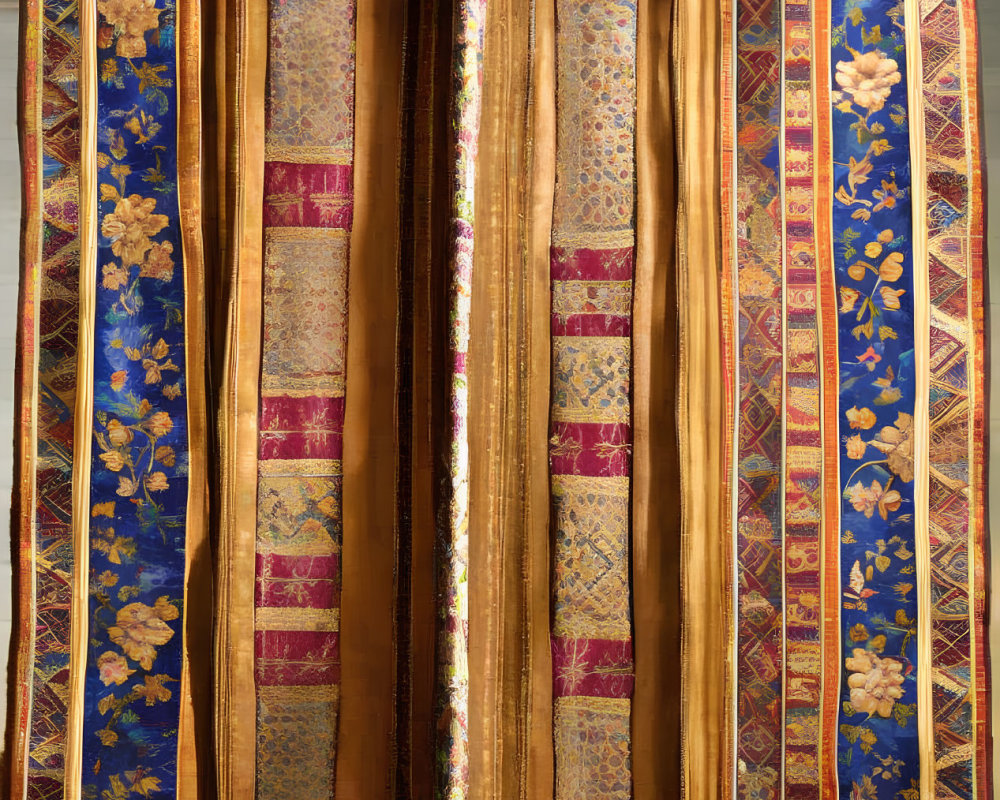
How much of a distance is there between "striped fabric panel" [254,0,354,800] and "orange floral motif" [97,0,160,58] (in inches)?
6.0

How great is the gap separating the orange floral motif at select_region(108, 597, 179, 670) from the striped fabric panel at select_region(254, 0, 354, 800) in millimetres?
115

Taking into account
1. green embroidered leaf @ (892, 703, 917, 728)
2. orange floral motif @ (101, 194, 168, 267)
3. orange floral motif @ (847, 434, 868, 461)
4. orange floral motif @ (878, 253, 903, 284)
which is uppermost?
orange floral motif @ (101, 194, 168, 267)

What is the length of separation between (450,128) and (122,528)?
0.65m

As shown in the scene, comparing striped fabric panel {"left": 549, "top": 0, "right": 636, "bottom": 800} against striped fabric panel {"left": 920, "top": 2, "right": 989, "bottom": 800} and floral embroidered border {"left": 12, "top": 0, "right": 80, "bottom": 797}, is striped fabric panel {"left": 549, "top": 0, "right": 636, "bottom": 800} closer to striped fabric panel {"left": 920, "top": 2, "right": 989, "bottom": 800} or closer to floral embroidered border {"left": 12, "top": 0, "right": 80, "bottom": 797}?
striped fabric panel {"left": 920, "top": 2, "right": 989, "bottom": 800}

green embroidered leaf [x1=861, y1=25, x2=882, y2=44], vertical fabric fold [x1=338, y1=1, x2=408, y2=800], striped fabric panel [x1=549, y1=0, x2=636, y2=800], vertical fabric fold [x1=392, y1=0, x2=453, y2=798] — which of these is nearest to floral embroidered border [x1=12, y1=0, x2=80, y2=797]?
vertical fabric fold [x1=338, y1=1, x2=408, y2=800]

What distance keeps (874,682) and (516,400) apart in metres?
0.59

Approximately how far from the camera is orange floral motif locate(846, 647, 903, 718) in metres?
0.92

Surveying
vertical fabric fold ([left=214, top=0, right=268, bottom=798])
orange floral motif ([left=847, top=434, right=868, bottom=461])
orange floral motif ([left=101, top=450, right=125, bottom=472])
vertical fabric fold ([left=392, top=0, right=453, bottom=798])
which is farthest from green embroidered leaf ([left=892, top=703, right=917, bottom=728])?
orange floral motif ([left=101, top=450, right=125, bottom=472])

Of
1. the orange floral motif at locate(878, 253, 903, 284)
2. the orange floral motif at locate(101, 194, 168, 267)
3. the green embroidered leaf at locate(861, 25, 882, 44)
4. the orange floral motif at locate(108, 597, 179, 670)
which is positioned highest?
the green embroidered leaf at locate(861, 25, 882, 44)

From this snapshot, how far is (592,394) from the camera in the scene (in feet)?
3.03

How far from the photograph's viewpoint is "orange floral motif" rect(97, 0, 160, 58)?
0.91 metres

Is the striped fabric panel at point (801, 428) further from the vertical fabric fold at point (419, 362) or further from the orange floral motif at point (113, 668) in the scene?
the orange floral motif at point (113, 668)

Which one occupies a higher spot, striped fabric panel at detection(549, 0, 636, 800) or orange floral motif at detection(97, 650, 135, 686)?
striped fabric panel at detection(549, 0, 636, 800)

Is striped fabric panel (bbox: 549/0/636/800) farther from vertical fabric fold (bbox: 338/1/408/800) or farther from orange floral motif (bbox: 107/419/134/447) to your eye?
orange floral motif (bbox: 107/419/134/447)
